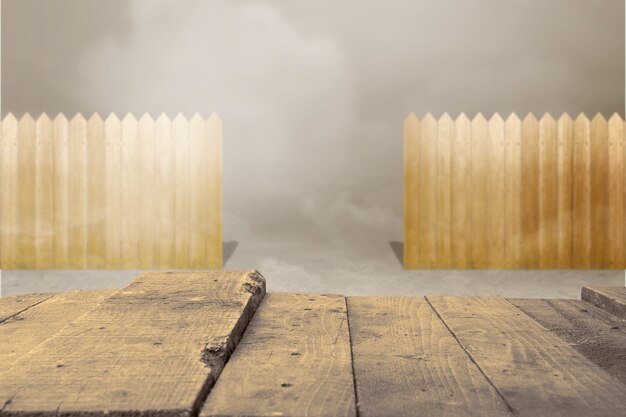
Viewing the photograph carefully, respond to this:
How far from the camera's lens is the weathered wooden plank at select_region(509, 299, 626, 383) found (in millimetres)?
1052

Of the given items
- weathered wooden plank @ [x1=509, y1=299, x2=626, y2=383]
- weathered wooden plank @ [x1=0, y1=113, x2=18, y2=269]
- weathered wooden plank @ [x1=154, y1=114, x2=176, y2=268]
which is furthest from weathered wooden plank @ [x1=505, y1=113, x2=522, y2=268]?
weathered wooden plank @ [x1=0, y1=113, x2=18, y2=269]

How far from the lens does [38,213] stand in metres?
5.82

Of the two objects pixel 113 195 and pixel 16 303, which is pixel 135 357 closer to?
pixel 16 303

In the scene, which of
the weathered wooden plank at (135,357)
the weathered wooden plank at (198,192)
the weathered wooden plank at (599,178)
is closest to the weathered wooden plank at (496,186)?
the weathered wooden plank at (599,178)

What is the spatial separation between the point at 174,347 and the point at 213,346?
0.22ft

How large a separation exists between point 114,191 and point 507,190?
3.79 metres

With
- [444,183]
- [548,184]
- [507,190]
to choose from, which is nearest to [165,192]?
[444,183]

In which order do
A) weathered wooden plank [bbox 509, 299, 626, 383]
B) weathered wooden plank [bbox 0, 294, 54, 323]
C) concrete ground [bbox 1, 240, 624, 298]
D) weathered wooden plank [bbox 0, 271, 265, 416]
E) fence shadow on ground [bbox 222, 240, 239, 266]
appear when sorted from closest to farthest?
weathered wooden plank [bbox 0, 271, 265, 416]
weathered wooden plank [bbox 509, 299, 626, 383]
weathered wooden plank [bbox 0, 294, 54, 323]
concrete ground [bbox 1, 240, 624, 298]
fence shadow on ground [bbox 222, 240, 239, 266]

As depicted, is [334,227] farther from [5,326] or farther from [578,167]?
[5,326]

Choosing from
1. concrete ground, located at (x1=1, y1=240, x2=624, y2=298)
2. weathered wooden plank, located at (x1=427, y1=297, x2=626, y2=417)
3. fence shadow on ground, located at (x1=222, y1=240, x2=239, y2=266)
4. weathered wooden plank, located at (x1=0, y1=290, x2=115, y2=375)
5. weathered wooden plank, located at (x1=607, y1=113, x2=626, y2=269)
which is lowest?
concrete ground, located at (x1=1, y1=240, x2=624, y2=298)

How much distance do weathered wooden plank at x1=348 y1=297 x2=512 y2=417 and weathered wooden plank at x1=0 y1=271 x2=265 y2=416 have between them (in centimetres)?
23

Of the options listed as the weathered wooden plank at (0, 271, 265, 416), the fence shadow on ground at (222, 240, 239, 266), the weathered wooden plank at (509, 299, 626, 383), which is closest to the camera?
the weathered wooden plank at (0, 271, 265, 416)

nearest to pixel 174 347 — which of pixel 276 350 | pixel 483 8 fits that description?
pixel 276 350

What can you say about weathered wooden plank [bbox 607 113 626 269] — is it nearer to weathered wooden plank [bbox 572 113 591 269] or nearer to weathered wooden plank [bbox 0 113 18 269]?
weathered wooden plank [bbox 572 113 591 269]
